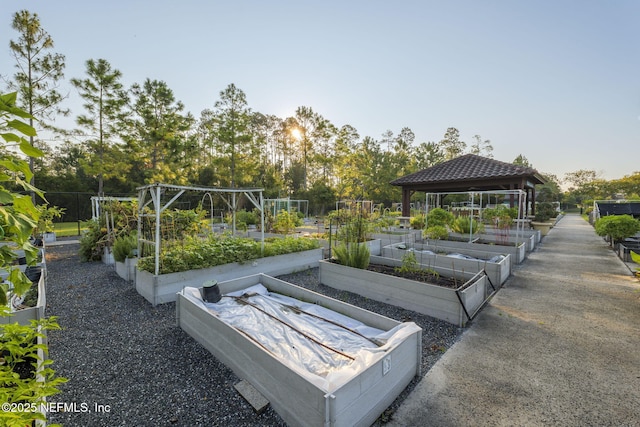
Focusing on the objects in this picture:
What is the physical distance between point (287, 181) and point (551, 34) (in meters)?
23.3

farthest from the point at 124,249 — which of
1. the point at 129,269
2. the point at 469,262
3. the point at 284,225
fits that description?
the point at 469,262

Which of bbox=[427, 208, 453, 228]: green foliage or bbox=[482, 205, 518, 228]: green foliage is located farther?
bbox=[427, 208, 453, 228]: green foliage

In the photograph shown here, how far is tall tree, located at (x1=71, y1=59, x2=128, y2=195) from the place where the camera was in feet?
38.2

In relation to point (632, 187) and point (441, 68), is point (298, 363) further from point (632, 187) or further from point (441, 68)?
point (632, 187)

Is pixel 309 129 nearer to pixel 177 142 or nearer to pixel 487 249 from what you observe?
pixel 177 142

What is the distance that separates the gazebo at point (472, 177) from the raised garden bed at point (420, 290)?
22.0ft

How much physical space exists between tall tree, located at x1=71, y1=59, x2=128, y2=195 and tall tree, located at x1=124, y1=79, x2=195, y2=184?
100cm

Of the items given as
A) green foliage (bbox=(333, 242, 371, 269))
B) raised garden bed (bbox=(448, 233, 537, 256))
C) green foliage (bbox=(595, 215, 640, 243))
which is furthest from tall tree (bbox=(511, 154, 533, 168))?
green foliage (bbox=(333, 242, 371, 269))

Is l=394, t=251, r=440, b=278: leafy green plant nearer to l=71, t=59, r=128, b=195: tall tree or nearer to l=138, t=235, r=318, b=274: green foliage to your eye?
l=138, t=235, r=318, b=274: green foliage

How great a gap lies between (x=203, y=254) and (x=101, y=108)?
12.1 meters

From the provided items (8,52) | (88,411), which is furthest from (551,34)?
(8,52)

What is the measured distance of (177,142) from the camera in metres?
14.5

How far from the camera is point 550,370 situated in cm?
251

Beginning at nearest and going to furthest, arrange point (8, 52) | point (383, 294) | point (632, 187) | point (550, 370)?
point (550, 370)
point (383, 294)
point (8, 52)
point (632, 187)
